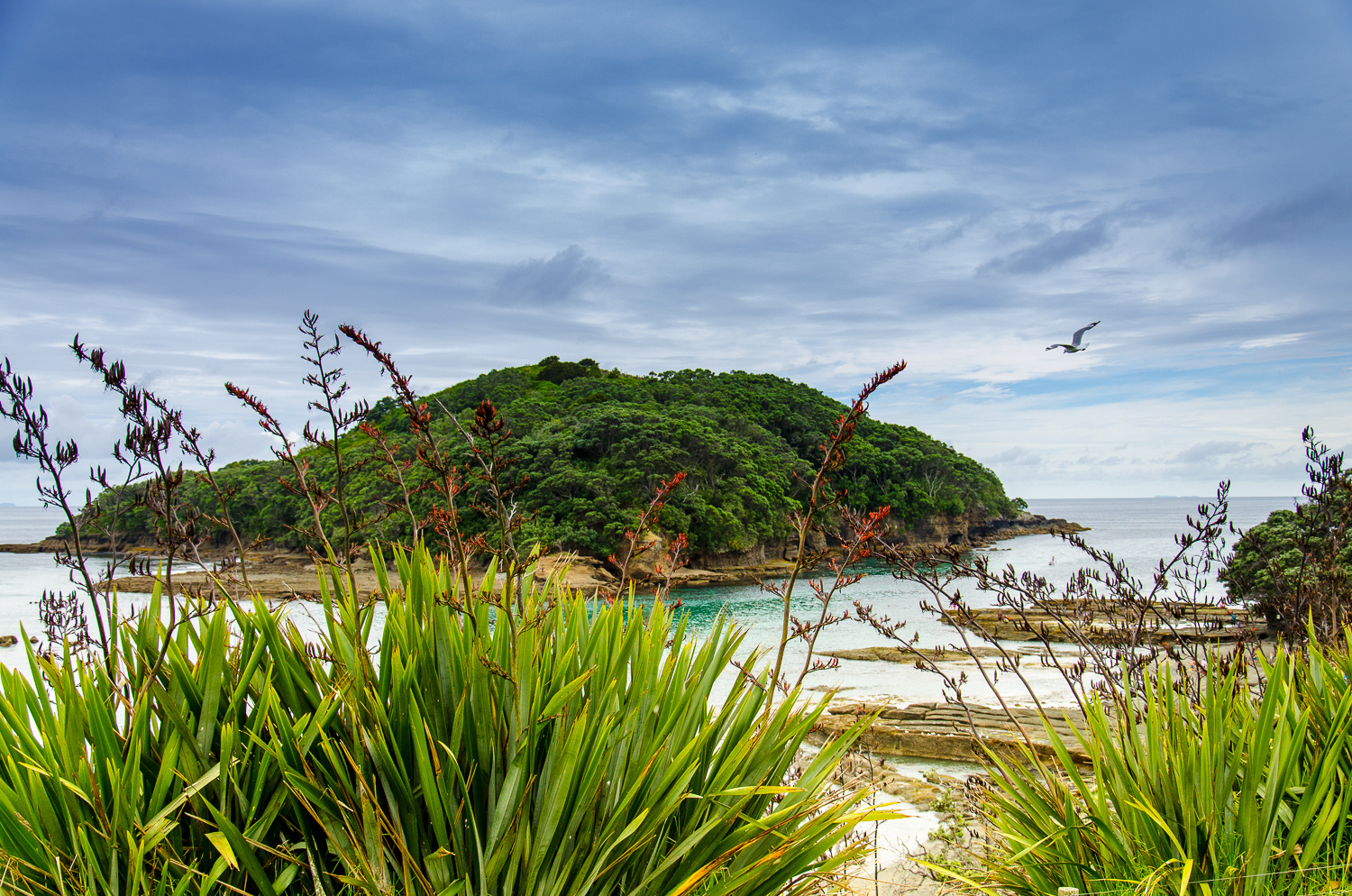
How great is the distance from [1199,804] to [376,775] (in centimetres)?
229

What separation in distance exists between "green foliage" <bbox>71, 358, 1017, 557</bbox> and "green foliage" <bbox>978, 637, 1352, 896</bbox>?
21.2 m

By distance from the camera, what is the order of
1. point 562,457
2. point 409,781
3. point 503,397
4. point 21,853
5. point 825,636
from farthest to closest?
point 503,397 < point 562,457 < point 825,636 < point 409,781 < point 21,853

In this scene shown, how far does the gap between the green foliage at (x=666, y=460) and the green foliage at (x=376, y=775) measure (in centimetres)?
2138

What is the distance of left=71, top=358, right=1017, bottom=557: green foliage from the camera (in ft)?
118

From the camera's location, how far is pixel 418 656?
1965 millimetres

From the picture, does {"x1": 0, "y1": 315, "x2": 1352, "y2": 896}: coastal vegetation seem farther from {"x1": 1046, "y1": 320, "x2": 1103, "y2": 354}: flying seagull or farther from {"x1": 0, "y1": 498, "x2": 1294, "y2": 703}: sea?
{"x1": 1046, "y1": 320, "x2": 1103, "y2": 354}: flying seagull

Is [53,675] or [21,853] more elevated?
[53,675]

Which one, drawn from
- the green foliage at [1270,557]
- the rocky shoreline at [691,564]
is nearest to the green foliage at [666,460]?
the rocky shoreline at [691,564]

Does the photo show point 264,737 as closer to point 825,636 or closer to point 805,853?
point 805,853

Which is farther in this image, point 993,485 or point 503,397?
point 993,485

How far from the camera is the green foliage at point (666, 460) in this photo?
3594 centimetres

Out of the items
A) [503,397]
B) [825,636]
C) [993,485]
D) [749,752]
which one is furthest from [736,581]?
[993,485]

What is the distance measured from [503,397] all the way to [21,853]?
4997 centimetres

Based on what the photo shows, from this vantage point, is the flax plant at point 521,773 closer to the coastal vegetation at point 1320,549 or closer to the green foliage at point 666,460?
the coastal vegetation at point 1320,549
